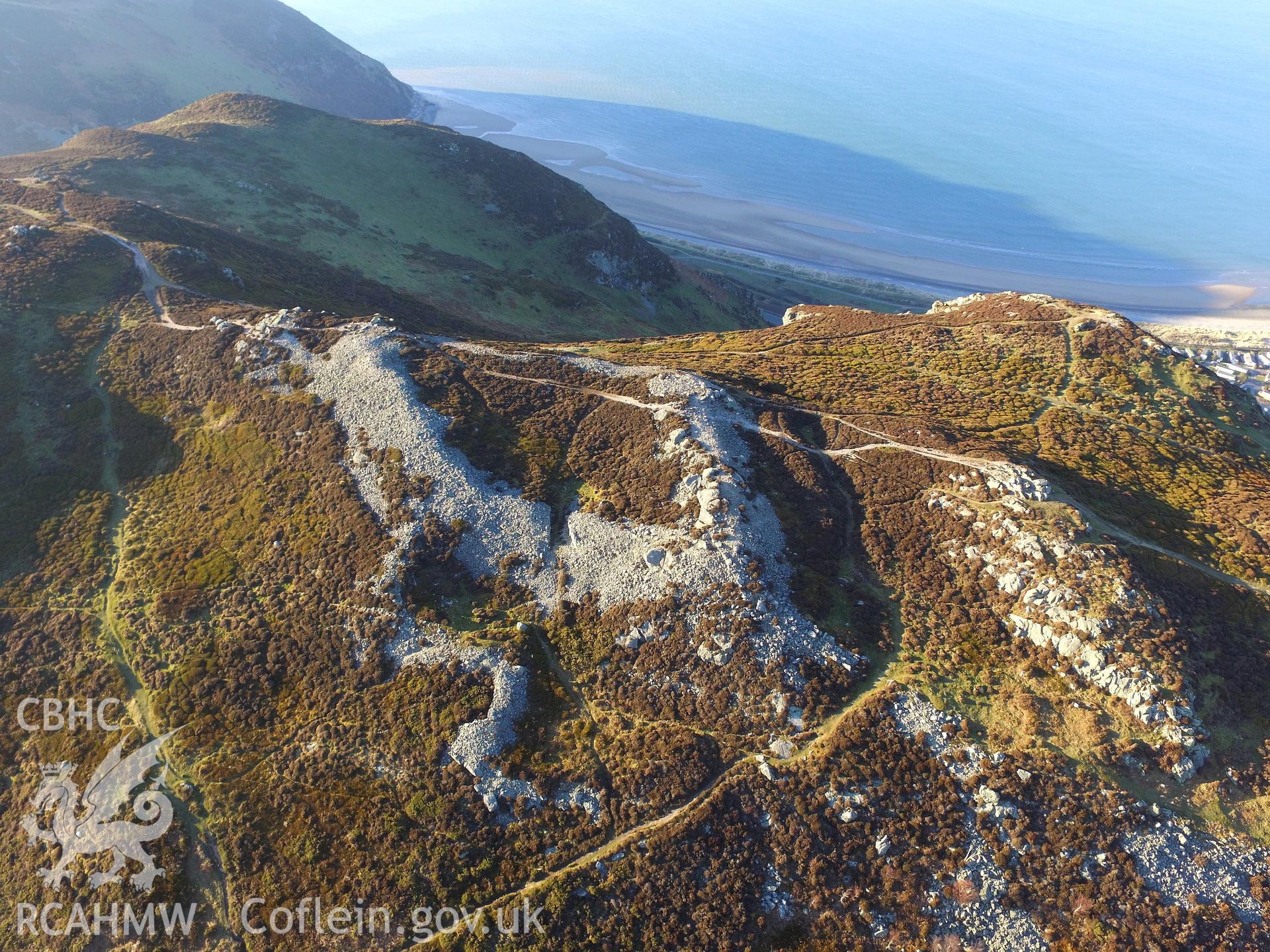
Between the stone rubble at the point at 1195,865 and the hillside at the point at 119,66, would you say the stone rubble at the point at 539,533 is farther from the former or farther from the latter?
the hillside at the point at 119,66

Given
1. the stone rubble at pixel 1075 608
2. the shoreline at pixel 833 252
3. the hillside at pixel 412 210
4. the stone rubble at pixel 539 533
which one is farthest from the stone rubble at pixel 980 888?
the shoreline at pixel 833 252

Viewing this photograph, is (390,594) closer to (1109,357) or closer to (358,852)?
(358,852)

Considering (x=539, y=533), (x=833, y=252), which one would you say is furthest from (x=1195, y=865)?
(x=833, y=252)

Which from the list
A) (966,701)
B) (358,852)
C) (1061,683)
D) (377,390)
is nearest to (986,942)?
(966,701)

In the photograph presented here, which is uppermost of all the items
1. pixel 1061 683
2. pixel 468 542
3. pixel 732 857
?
pixel 1061 683

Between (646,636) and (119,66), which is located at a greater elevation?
(119,66)

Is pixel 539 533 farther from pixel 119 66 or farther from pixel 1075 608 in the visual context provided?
pixel 119 66
